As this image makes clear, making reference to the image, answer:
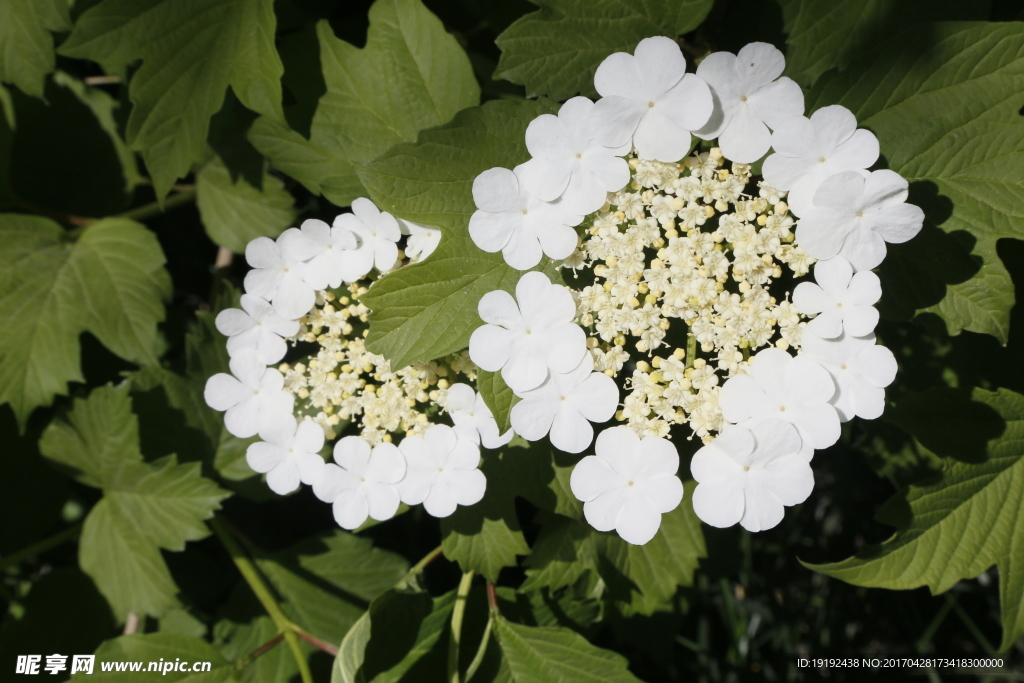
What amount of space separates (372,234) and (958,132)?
1225 millimetres

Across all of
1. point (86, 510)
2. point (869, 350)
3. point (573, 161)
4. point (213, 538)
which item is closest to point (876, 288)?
point (869, 350)

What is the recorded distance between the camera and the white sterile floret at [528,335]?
1.23 metres

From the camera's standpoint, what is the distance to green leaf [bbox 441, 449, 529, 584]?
1.65m

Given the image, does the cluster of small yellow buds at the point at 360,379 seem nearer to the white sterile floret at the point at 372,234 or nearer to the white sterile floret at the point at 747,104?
the white sterile floret at the point at 372,234

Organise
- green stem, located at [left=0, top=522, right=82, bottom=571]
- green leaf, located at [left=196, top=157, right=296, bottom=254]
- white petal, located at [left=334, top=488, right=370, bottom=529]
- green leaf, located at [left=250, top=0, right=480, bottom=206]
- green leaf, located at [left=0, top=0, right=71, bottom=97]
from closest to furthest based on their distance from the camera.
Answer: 1. white petal, located at [left=334, top=488, right=370, bottom=529]
2. green leaf, located at [left=250, top=0, right=480, bottom=206]
3. green leaf, located at [left=0, top=0, right=71, bottom=97]
4. green leaf, located at [left=196, top=157, right=296, bottom=254]
5. green stem, located at [left=0, top=522, right=82, bottom=571]

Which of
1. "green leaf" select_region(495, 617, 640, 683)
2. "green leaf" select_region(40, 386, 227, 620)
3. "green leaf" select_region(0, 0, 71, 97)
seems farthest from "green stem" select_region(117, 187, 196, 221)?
"green leaf" select_region(495, 617, 640, 683)

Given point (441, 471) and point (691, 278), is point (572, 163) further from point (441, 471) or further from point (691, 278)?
point (441, 471)

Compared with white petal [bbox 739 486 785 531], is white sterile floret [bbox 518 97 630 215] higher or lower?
higher

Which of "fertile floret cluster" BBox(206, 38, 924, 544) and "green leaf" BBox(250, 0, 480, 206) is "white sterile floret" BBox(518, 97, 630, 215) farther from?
"green leaf" BBox(250, 0, 480, 206)

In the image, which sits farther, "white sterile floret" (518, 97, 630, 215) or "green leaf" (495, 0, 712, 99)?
"green leaf" (495, 0, 712, 99)

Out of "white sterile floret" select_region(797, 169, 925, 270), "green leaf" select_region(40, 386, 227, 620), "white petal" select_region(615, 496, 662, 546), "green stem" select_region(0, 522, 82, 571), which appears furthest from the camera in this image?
"green stem" select_region(0, 522, 82, 571)

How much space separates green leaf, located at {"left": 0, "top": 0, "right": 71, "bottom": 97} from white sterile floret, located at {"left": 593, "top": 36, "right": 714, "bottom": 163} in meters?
1.46

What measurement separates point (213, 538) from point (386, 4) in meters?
2.19

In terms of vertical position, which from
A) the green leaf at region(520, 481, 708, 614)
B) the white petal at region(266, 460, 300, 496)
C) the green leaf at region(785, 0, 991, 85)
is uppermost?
the green leaf at region(785, 0, 991, 85)
